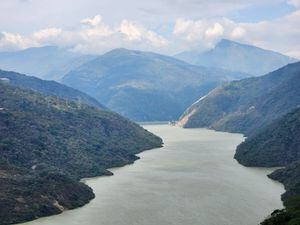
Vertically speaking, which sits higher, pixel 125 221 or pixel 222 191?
pixel 222 191

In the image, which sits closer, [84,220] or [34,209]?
[84,220]

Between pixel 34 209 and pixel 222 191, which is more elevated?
pixel 222 191

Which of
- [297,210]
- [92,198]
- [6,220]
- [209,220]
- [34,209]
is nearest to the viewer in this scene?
[297,210]

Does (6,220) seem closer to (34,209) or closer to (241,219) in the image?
(34,209)

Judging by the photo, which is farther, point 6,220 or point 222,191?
point 222,191

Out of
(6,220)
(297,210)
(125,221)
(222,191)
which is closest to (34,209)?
(6,220)

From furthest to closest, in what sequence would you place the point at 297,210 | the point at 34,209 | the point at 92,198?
the point at 92,198, the point at 34,209, the point at 297,210

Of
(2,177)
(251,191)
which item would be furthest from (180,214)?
(2,177)

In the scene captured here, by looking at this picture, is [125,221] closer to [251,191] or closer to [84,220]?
[84,220]

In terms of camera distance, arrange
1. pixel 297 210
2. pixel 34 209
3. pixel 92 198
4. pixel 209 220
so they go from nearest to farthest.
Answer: pixel 297 210 < pixel 209 220 < pixel 34 209 < pixel 92 198
